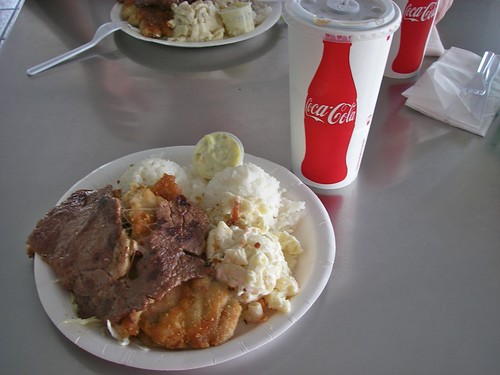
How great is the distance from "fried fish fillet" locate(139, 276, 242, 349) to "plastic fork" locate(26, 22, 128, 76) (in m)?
1.07

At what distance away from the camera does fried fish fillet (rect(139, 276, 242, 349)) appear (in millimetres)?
731

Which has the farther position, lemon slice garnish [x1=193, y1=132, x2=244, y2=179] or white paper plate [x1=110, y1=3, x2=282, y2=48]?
white paper plate [x1=110, y1=3, x2=282, y2=48]

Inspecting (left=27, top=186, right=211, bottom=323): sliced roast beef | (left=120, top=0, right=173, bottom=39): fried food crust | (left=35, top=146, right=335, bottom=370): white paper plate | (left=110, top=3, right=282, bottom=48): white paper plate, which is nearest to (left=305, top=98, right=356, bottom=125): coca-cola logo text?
(left=35, top=146, right=335, bottom=370): white paper plate

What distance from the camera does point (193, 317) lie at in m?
0.75

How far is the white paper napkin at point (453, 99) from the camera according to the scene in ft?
4.07

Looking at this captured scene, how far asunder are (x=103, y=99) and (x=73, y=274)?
76 cm

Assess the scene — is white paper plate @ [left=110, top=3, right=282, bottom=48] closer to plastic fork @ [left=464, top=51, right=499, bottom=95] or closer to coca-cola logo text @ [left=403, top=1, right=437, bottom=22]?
coca-cola logo text @ [left=403, top=1, right=437, bottom=22]

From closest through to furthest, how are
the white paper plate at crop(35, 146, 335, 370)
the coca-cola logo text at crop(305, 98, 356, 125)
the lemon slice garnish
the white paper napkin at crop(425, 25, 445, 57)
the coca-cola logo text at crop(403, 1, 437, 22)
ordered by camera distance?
1. the white paper plate at crop(35, 146, 335, 370)
2. the coca-cola logo text at crop(305, 98, 356, 125)
3. the lemon slice garnish
4. the coca-cola logo text at crop(403, 1, 437, 22)
5. the white paper napkin at crop(425, 25, 445, 57)

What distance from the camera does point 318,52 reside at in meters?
0.83

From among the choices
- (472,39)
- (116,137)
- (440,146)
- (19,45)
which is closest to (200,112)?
(116,137)

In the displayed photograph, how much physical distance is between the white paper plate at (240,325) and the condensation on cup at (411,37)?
0.58m

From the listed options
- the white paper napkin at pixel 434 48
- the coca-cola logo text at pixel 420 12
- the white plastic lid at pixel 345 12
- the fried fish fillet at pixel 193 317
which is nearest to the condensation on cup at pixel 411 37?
the coca-cola logo text at pixel 420 12

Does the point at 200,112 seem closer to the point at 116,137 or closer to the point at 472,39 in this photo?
the point at 116,137

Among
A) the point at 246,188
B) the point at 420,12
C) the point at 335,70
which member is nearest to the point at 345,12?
the point at 335,70
